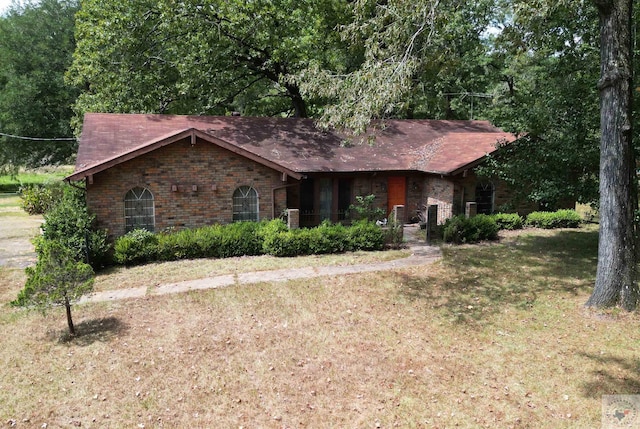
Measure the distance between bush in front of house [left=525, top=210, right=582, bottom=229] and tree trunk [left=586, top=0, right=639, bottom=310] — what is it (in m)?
9.83

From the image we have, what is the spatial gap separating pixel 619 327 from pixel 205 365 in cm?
818

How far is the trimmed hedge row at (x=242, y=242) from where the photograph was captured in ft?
45.2

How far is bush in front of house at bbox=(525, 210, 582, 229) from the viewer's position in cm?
1905

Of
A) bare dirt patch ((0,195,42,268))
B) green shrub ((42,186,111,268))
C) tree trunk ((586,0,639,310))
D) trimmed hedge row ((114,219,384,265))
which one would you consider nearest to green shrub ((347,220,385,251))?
trimmed hedge row ((114,219,384,265))

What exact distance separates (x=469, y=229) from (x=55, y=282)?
13.5 meters

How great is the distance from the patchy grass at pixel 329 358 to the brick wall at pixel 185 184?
17.3ft

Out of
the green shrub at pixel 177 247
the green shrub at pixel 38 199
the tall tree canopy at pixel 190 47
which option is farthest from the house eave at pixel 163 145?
the green shrub at pixel 38 199

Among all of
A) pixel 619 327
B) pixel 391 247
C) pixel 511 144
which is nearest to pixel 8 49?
pixel 391 247

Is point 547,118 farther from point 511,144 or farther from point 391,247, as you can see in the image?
point 391,247

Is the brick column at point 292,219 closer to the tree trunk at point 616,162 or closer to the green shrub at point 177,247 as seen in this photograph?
the green shrub at point 177,247

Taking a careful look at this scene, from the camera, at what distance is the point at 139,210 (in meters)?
15.2

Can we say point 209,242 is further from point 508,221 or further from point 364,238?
point 508,221

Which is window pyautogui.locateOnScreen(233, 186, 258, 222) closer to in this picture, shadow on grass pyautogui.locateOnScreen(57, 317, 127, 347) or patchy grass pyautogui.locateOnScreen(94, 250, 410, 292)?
patchy grass pyautogui.locateOnScreen(94, 250, 410, 292)

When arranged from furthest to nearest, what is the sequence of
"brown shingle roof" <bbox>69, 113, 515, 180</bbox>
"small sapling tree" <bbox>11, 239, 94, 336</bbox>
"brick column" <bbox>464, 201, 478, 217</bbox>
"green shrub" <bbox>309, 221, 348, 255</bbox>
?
"brick column" <bbox>464, 201, 478, 217</bbox> → "brown shingle roof" <bbox>69, 113, 515, 180</bbox> → "green shrub" <bbox>309, 221, 348, 255</bbox> → "small sapling tree" <bbox>11, 239, 94, 336</bbox>
